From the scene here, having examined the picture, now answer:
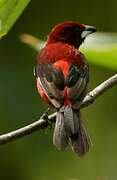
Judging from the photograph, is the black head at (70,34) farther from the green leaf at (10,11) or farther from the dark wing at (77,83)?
the green leaf at (10,11)

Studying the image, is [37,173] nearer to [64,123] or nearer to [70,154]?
[70,154]

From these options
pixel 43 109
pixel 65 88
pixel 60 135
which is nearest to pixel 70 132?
pixel 60 135

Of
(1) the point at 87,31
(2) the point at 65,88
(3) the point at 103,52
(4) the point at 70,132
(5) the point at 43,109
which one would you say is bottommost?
(3) the point at 103,52

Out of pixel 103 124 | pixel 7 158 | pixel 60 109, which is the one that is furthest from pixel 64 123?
pixel 7 158

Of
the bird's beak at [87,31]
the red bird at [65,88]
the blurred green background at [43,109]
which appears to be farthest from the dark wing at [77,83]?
the blurred green background at [43,109]

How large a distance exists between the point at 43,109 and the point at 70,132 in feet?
11.7

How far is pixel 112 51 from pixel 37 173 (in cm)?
450

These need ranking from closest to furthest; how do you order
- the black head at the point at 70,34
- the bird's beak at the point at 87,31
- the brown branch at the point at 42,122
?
1. the brown branch at the point at 42,122
2. the bird's beak at the point at 87,31
3. the black head at the point at 70,34

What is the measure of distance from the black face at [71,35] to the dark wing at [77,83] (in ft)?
1.91

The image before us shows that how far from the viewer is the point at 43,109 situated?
6641 mm

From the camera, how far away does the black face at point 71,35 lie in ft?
13.5

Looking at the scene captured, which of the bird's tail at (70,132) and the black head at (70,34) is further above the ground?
the black head at (70,34)

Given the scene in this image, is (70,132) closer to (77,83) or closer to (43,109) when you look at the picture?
(77,83)

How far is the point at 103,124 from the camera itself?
6148 mm
